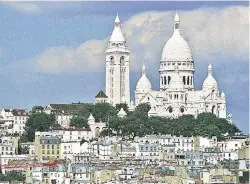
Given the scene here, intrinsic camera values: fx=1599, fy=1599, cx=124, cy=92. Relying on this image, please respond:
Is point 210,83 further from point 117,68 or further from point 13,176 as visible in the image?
point 13,176

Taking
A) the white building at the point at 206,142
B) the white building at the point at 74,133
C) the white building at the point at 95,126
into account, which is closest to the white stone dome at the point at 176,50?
the white building at the point at 95,126

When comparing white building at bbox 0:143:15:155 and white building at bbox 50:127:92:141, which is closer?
Answer: white building at bbox 0:143:15:155

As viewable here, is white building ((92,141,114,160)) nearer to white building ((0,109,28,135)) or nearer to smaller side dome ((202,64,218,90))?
white building ((0,109,28,135))

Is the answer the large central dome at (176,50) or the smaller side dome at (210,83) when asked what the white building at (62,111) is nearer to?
the smaller side dome at (210,83)

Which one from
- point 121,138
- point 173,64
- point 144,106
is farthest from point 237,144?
point 173,64

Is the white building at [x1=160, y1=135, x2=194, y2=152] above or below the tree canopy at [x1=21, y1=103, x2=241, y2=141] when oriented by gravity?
below

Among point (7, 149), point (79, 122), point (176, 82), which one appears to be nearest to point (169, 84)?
point (176, 82)

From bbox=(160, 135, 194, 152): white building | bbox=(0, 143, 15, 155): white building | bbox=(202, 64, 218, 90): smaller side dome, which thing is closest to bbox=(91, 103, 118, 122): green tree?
bbox=(160, 135, 194, 152): white building
